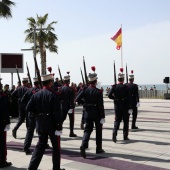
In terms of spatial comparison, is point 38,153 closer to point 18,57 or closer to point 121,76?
point 121,76

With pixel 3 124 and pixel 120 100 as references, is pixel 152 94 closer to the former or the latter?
pixel 120 100

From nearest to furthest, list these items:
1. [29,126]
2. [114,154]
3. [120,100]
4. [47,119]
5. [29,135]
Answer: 1. [47,119]
2. [114,154]
3. [29,135]
4. [29,126]
5. [120,100]

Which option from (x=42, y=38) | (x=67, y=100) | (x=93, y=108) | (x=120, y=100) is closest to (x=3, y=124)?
(x=93, y=108)

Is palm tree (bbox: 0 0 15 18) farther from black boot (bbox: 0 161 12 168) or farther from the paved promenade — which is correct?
black boot (bbox: 0 161 12 168)

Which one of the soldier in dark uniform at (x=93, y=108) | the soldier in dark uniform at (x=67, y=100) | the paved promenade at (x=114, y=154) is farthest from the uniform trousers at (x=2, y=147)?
the soldier in dark uniform at (x=67, y=100)

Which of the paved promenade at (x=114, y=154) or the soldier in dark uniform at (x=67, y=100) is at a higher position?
the soldier in dark uniform at (x=67, y=100)

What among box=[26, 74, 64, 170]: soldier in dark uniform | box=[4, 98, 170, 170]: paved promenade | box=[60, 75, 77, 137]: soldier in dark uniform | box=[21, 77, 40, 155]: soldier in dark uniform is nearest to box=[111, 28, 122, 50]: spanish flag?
box=[4, 98, 170, 170]: paved promenade

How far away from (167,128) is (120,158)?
4.92 meters

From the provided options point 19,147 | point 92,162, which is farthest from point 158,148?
point 19,147

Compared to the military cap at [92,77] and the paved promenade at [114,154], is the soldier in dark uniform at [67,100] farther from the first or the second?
the military cap at [92,77]

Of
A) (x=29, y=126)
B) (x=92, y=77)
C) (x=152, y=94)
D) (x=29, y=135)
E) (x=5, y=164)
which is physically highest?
(x=92, y=77)

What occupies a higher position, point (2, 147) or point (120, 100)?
point (120, 100)

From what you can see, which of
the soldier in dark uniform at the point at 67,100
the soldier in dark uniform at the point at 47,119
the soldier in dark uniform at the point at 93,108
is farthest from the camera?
the soldier in dark uniform at the point at 67,100

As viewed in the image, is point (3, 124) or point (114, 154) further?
point (114, 154)
